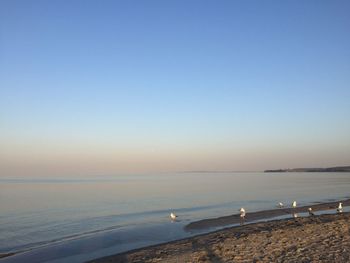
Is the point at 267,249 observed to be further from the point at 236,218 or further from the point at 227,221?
the point at 236,218

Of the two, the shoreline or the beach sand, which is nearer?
the beach sand

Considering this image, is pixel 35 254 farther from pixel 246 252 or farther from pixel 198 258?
pixel 246 252

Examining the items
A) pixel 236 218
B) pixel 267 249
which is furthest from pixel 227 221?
pixel 267 249

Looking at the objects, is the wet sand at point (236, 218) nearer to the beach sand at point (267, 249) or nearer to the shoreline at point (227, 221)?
the shoreline at point (227, 221)

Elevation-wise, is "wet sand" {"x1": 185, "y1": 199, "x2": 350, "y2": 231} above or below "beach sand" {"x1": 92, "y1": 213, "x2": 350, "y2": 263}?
below

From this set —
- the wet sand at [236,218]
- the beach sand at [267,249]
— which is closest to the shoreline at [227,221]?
the wet sand at [236,218]

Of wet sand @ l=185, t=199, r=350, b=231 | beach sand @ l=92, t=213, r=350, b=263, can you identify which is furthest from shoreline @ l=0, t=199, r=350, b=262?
beach sand @ l=92, t=213, r=350, b=263

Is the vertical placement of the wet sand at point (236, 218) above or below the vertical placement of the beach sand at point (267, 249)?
below

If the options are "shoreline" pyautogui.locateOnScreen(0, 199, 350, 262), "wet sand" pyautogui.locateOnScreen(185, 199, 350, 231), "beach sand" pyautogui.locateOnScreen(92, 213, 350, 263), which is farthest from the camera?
"wet sand" pyautogui.locateOnScreen(185, 199, 350, 231)

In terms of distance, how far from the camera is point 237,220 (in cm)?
2531

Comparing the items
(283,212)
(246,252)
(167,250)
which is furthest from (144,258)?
(283,212)

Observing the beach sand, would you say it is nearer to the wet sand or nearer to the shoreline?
the shoreline

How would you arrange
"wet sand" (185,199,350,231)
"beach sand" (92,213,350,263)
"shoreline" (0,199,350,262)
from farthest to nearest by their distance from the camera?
"wet sand" (185,199,350,231), "shoreline" (0,199,350,262), "beach sand" (92,213,350,263)

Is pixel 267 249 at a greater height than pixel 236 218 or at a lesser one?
greater
